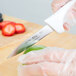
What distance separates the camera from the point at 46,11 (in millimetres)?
2082

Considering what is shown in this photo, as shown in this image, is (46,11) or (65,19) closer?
(65,19)

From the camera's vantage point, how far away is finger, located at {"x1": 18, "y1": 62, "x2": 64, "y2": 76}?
0.53 meters

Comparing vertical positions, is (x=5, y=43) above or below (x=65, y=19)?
below

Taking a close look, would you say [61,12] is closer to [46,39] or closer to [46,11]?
[46,39]

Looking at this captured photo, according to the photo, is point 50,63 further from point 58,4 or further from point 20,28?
point 20,28

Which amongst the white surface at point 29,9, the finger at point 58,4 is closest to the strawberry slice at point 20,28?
the finger at point 58,4

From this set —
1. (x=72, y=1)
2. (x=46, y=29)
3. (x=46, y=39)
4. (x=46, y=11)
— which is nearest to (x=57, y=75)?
(x=46, y=29)

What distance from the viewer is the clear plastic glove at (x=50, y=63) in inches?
20.9

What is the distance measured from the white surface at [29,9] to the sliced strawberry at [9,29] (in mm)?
863

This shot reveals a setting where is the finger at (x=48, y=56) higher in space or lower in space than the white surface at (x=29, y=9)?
higher

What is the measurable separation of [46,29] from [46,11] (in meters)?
1.43

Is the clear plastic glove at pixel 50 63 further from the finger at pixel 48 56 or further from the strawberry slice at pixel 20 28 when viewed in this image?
the strawberry slice at pixel 20 28

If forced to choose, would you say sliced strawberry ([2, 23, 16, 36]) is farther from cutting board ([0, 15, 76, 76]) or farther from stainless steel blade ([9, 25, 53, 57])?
stainless steel blade ([9, 25, 53, 57])

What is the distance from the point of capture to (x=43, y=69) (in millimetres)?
540
